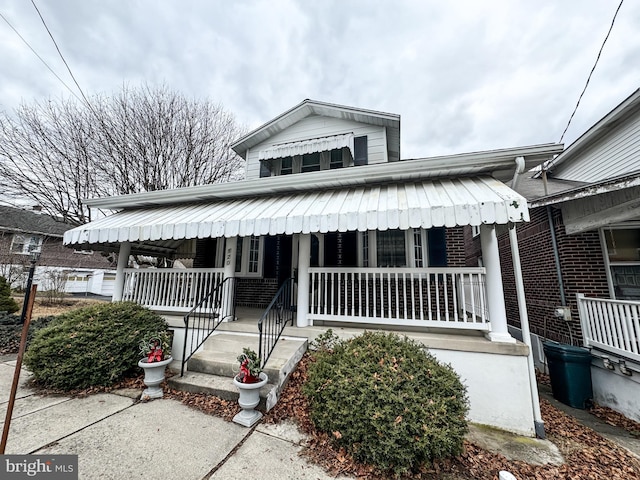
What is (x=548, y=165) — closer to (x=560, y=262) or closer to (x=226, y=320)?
(x=560, y=262)

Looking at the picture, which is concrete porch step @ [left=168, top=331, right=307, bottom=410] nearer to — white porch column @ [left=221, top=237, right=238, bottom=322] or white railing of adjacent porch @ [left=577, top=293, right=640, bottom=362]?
white porch column @ [left=221, top=237, right=238, bottom=322]

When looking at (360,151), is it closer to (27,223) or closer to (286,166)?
(286,166)

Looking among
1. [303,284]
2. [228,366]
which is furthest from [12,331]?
[303,284]

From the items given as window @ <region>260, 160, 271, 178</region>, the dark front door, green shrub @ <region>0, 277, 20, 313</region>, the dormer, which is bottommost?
green shrub @ <region>0, 277, 20, 313</region>

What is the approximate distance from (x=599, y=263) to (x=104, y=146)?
1955cm

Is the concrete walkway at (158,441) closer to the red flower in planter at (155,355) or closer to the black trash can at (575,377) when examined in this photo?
the red flower in planter at (155,355)

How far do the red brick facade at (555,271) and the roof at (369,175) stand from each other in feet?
4.88

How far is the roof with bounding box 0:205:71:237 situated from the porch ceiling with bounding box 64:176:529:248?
18.8 m

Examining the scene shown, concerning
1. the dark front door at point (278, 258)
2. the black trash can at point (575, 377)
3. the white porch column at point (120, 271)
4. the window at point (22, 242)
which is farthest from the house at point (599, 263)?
the window at point (22, 242)

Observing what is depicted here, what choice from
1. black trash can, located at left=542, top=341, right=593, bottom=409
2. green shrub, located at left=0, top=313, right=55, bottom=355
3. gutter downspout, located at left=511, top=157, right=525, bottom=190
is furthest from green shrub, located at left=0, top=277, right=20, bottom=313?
black trash can, located at left=542, top=341, right=593, bottom=409

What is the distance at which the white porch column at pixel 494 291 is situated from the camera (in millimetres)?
4574

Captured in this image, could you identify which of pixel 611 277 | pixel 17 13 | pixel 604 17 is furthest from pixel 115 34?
pixel 611 277

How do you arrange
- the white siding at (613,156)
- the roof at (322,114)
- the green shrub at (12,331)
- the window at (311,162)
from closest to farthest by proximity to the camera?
the green shrub at (12,331) < the white siding at (613,156) < the roof at (322,114) < the window at (311,162)

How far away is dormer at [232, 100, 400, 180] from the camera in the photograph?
870cm
